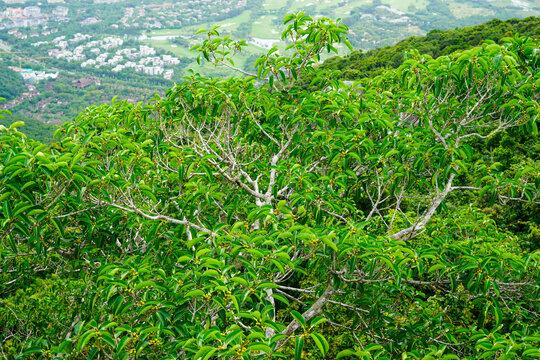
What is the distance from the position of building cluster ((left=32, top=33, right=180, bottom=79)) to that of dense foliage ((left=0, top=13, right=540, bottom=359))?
4691 inches

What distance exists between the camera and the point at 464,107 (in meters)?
3.50

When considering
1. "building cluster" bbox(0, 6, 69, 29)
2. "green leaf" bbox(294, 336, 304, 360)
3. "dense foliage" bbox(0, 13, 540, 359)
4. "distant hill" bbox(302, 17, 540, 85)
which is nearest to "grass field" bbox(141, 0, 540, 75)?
"building cluster" bbox(0, 6, 69, 29)

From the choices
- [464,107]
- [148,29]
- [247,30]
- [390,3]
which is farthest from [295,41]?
[390,3]

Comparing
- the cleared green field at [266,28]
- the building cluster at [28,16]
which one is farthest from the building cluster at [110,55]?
the cleared green field at [266,28]

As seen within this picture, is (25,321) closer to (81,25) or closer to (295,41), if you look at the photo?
(295,41)

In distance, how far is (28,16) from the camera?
164 m

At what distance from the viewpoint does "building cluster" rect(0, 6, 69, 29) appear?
15612cm

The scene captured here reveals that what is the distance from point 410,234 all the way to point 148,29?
191 m

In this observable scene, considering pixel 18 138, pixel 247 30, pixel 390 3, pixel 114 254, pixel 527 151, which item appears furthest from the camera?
pixel 390 3

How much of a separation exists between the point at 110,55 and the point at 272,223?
150m

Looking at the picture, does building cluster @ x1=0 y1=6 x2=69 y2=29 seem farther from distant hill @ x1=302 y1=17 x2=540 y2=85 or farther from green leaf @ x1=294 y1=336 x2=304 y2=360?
green leaf @ x1=294 y1=336 x2=304 y2=360

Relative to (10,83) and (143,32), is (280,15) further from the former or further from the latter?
(10,83)

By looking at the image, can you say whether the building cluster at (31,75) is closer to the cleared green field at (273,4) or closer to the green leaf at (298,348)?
the cleared green field at (273,4)

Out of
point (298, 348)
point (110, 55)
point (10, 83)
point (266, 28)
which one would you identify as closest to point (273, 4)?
point (266, 28)
